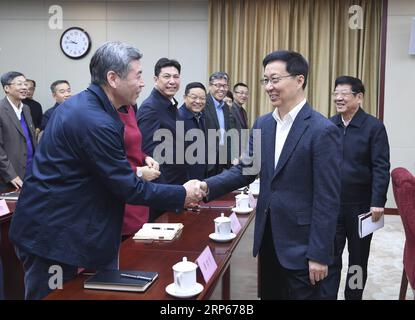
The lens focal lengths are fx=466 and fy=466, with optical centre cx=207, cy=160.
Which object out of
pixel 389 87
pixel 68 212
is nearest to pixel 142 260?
pixel 68 212

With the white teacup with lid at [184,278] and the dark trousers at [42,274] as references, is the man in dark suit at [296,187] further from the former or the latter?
the dark trousers at [42,274]

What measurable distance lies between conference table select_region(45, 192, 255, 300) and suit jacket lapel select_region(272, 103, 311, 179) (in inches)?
17.7

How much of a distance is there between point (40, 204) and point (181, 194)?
0.54 meters

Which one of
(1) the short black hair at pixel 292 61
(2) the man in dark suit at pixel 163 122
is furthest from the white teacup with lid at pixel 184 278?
(2) the man in dark suit at pixel 163 122

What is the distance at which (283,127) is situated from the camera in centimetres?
189

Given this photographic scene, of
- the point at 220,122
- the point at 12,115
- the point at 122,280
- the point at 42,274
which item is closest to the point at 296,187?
the point at 122,280

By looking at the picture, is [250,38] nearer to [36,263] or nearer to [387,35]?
[387,35]

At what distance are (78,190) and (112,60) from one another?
1.60ft

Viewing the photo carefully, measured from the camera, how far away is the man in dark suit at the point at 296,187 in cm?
174

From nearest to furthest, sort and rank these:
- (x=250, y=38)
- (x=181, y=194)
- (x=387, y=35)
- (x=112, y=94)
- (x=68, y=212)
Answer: (x=68, y=212) < (x=112, y=94) < (x=181, y=194) < (x=387, y=35) < (x=250, y=38)

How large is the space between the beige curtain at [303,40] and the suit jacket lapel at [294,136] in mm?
4528

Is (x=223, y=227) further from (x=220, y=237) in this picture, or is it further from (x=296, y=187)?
(x=296, y=187)

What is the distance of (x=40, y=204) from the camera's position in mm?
1635

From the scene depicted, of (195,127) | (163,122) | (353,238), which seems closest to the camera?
(353,238)
